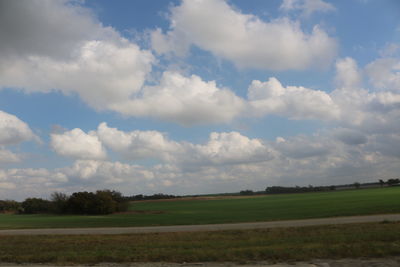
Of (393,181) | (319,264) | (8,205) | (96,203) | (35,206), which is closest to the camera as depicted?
(319,264)

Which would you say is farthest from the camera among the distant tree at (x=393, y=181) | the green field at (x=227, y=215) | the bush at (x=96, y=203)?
the distant tree at (x=393, y=181)

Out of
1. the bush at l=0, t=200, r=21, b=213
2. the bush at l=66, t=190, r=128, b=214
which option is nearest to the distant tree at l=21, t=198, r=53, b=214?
the bush at l=66, t=190, r=128, b=214

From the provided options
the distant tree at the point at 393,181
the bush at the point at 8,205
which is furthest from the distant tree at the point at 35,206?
the distant tree at the point at 393,181

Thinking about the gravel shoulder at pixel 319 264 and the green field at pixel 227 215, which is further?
the green field at pixel 227 215

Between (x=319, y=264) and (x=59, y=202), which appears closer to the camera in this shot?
(x=319, y=264)

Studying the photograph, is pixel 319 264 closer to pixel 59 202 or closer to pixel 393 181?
pixel 59 202

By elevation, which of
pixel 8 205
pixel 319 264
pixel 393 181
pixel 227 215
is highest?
pixel 319 264

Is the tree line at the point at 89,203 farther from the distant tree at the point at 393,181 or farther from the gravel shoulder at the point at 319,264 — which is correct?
the distant tree at the point at 393,181

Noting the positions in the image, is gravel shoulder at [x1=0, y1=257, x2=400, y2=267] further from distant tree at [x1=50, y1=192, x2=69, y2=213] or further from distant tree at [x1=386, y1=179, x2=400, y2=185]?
distant tree at [x1=386, y1=179, x2=400, y2=185]

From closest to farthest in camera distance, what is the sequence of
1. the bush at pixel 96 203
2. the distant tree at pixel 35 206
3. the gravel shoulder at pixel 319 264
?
the gravel shoulder at pixel 319 264 → the bush at pixel 96 203 → the distant tree at pixel 35 206

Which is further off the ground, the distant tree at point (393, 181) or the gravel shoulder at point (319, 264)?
the gravel shoulder at point (319, 264)

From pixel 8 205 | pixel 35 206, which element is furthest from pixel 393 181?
pixel 8 205

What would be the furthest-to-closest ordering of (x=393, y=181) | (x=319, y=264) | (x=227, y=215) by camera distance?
(x=393, y=181)
(x=227, y=215)
(x=319, y=264)

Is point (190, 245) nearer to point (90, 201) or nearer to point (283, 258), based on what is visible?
point (283, 258)
